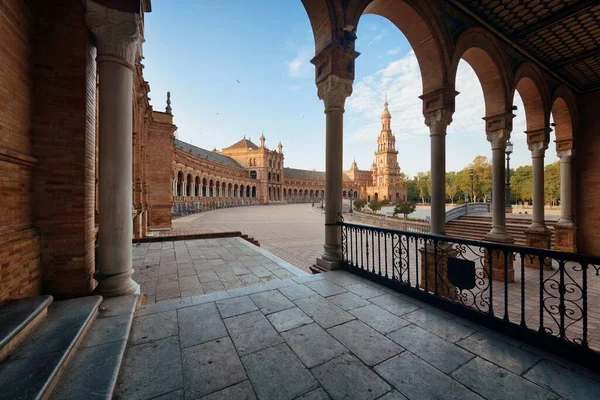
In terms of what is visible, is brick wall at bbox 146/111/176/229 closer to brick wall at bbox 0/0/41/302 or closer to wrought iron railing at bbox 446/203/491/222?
brick wall at bbox 0/0/41/302

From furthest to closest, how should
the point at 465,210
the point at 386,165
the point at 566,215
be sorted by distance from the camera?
the point at 386,165 < the point at 465,210 < the point at 566,215

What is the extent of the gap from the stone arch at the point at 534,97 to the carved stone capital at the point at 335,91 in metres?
7.44

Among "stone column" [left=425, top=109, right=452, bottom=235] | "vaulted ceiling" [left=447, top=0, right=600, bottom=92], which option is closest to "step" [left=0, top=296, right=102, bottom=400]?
"stone column" [left=425, top=109, right=452, bottom=235]

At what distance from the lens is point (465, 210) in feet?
62.0

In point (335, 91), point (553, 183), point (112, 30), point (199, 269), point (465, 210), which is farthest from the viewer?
point (553, 183)

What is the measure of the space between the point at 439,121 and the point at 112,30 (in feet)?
22.3

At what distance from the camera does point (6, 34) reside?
2703 mm

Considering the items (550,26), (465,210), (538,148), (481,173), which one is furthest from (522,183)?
(550,26)

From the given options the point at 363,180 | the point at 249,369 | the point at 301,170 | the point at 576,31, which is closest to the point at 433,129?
the point at 576,31

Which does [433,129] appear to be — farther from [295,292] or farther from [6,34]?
[6,34]

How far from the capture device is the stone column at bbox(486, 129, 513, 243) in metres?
7.75

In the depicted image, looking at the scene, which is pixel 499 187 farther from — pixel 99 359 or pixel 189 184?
pixel 189 184

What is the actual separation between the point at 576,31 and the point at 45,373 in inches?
486

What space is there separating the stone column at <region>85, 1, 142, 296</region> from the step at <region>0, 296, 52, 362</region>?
2.35 feet
